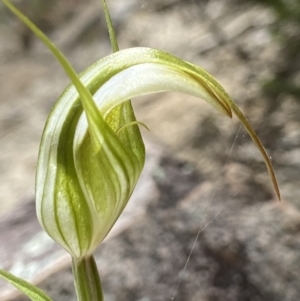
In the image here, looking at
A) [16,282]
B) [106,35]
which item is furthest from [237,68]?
[16,282]

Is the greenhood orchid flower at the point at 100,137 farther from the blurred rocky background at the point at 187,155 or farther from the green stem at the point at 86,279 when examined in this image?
the blurred rocky background at the point at 187,155

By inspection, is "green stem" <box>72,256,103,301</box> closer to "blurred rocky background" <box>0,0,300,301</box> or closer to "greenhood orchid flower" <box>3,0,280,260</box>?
"greenhood orchid flower" <box>3,0,280,260</box>

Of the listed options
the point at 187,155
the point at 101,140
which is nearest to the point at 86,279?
the point at 101,140

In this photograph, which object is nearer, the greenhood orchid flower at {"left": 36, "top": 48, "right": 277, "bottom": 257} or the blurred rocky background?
the greenhood orchid flower at {"left": 36, "top": 48, "right": 277, "bottom": 257}

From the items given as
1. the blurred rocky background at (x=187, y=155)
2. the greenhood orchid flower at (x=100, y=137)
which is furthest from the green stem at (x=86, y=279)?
the blurred rocky background at (x=187, y=155)

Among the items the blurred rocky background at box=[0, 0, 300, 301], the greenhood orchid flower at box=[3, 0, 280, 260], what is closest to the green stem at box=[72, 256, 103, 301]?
the greenhood orchid flower at box=[3, 0, 280, 260]

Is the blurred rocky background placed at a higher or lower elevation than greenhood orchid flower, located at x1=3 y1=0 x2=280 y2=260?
higher

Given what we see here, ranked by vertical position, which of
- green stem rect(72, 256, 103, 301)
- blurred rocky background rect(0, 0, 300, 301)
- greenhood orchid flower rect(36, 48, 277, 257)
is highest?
blurred rocky background rect(0, 0, 300, 301)

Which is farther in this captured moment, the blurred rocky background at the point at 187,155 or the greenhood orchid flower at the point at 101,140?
the blurred rocky background at the point at 187,155
